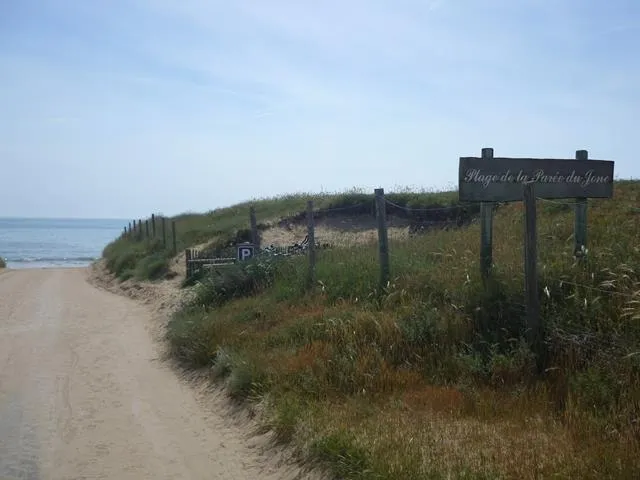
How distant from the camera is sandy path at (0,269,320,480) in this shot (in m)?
6.27

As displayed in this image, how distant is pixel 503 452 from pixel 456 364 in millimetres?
2351

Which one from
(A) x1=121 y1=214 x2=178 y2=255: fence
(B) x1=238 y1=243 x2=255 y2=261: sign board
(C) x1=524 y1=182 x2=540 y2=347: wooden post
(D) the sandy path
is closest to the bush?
(B) x1=238 y1=243 x2=255 y2=261: sign board

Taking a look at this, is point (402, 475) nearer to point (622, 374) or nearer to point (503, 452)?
point (503, 452)

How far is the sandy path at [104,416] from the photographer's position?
20.6ft

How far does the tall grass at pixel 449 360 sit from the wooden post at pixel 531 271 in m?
0.14

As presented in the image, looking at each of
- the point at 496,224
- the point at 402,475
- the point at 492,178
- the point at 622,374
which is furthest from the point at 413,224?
the point at 402,475

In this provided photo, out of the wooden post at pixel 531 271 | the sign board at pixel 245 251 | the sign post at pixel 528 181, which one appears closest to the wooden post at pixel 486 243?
the sign post at pixel 528 181

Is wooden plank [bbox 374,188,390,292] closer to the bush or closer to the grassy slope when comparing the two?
the grassy slope

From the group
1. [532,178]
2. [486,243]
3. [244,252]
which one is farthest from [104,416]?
[244,252]

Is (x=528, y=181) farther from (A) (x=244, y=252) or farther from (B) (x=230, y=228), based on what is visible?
(B) (x=230, y=228)

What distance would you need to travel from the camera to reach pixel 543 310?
7.86 metres

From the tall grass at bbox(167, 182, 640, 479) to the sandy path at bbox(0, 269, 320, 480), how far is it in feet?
1.92

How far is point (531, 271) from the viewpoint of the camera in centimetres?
773

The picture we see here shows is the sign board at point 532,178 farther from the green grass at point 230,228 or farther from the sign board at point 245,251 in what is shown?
the green grass at point 230,228
